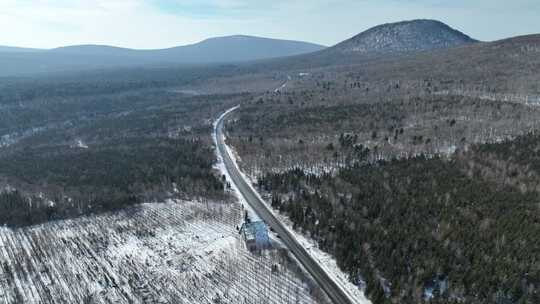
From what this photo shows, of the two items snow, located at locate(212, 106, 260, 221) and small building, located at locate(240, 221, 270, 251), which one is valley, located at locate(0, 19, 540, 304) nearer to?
snow, located at locate(212, 106, 260, 221)

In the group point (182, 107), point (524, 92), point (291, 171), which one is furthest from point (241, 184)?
point (182, 107)

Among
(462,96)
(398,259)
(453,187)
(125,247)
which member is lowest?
(125,247)

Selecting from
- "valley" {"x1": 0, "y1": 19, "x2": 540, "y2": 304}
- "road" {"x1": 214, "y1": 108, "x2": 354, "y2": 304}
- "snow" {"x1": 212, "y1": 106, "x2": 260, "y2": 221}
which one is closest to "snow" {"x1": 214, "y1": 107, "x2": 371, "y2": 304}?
"valley" {"x1": 0, "y1": 19, "x2": 540, "y2": 304}

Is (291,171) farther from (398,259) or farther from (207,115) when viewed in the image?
(207,115)

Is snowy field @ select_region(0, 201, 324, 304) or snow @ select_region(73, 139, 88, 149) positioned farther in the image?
snow @ select_region(73, 139, 88, 149)

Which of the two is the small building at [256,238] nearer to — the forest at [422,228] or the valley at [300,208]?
the valley at [300,208]
